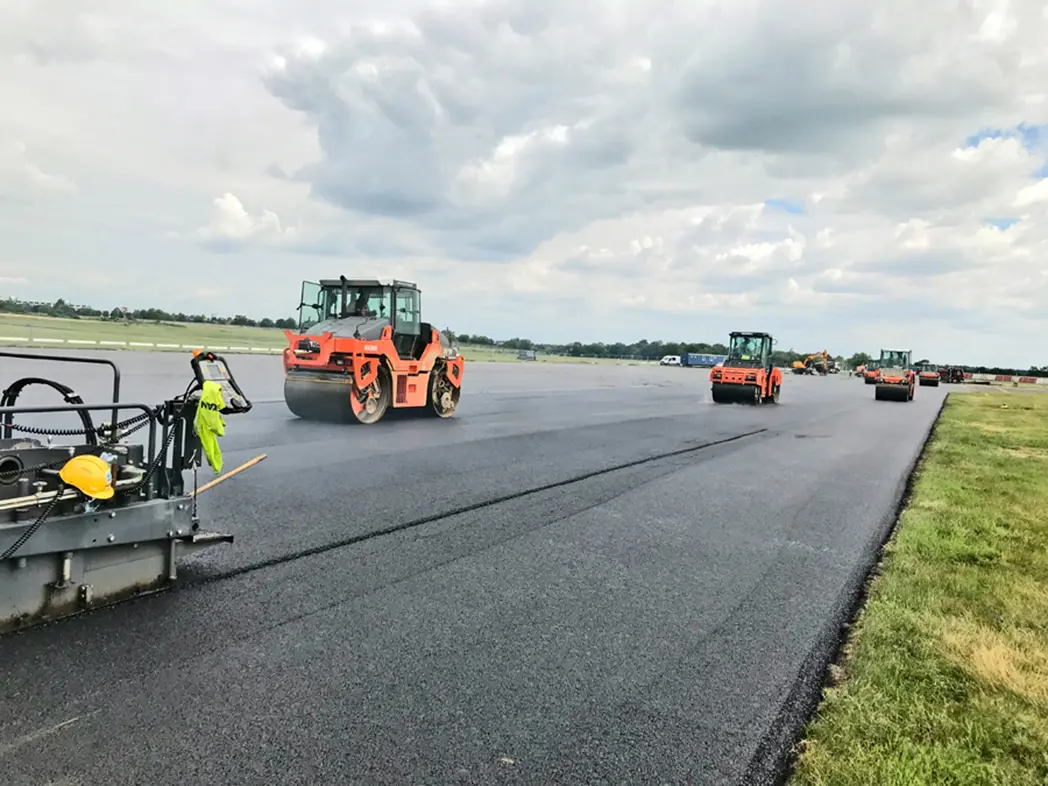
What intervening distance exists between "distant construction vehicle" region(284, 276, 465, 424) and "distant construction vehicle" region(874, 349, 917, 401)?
73.2 feet

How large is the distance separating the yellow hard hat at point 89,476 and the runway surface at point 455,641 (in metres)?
0.66

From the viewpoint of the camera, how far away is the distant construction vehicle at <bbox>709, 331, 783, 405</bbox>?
80.1 ft

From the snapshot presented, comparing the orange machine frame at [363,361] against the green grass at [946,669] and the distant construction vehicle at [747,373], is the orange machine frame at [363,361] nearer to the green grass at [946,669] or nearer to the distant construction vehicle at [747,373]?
the green grass at [946,669]

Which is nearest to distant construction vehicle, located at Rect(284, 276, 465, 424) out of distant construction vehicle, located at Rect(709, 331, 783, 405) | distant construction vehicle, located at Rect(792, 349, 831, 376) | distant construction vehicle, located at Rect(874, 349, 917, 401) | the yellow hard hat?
the yellow hard hat

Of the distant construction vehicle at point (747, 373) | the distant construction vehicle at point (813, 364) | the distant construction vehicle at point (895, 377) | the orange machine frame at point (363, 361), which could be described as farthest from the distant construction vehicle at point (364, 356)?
the distant construction vehicle at point (813, 364)

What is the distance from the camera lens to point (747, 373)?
24438 millimetres

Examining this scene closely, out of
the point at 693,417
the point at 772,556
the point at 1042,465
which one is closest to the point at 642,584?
the point at 772,556

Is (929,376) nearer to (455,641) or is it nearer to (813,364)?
(813,364)

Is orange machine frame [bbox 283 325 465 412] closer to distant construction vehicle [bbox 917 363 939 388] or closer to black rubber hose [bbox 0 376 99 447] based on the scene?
black rubber hose [bbox 0 376 99 447]

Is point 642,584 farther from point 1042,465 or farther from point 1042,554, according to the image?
point 1042,465

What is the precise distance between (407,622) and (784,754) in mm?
1983

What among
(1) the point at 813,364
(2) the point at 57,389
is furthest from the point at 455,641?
(1) the point at 813,364

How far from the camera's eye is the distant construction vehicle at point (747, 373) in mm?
24406

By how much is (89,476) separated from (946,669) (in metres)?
4.34
